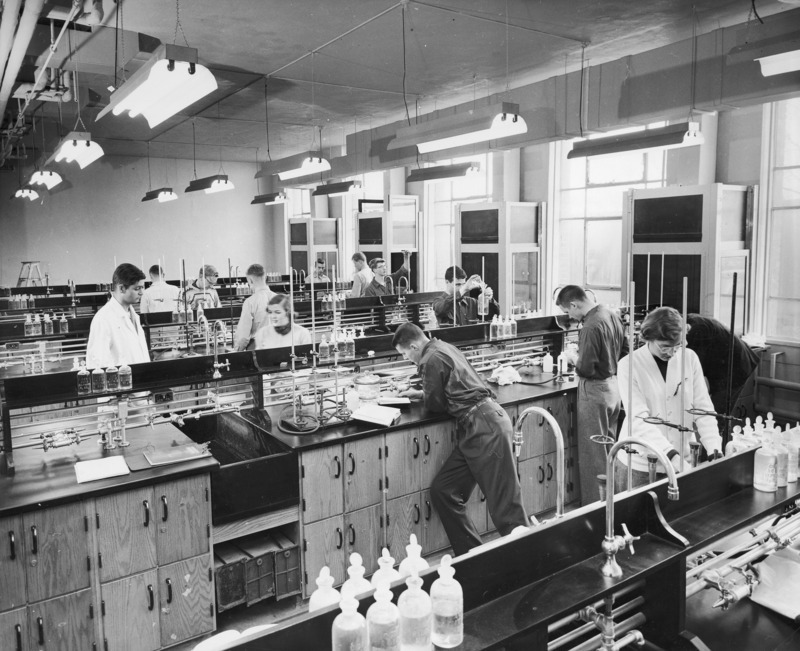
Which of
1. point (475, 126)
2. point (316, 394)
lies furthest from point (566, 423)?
point (475, 126)

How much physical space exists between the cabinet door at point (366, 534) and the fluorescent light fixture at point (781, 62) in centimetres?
325

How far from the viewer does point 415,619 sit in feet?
5.54

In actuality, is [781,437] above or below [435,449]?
above

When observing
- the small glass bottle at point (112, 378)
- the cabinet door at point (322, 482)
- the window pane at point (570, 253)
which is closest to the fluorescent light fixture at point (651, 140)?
the cabinet door at point (322, 482)

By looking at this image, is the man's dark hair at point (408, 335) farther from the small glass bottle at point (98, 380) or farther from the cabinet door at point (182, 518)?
the small glass bottle at point (98, 380)

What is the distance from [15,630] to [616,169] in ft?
25.5

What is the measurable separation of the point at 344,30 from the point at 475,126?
6.96 feet

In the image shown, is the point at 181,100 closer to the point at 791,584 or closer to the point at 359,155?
the point at 791,584

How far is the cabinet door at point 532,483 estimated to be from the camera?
4812 mm

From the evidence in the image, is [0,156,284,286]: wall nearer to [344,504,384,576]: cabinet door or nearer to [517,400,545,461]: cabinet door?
[517,400,545,461]: cabinet door

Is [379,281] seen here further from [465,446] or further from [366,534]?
[366,534]

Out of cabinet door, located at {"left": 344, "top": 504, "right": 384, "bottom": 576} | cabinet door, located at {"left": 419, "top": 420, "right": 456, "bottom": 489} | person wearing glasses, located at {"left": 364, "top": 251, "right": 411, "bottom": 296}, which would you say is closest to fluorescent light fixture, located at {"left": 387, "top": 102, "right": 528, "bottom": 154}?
cabinet door, located at {"left": 419, "top": 420, "right": 456, "bottom": 489}

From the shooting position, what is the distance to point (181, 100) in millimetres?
3170

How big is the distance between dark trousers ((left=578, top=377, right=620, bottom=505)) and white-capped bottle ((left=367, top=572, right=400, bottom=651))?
11.4ft
